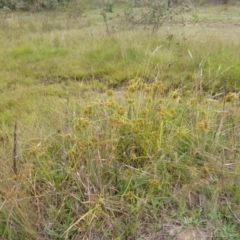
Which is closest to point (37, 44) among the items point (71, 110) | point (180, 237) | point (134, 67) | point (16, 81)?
point (16, 81)

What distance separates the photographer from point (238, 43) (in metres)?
5.11

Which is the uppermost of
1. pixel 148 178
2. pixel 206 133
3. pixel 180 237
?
pixel 206 133

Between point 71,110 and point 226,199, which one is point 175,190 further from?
point 71,110

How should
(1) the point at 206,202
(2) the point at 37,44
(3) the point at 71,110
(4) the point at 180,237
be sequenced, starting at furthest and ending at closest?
(2) the point at 37,44
(3) the point at 71,110
(1) the point at 206,202
(4) the point at 180,237

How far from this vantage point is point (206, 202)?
1.90 m

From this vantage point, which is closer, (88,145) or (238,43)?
(88,145)

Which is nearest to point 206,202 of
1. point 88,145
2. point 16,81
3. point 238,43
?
point 88,145

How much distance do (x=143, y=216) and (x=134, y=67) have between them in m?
2.89

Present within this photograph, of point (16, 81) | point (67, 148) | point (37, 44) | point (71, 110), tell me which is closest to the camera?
point (67, 148)

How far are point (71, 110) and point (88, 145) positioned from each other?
2.59 ft

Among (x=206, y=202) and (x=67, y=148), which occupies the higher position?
(x=67, y=148)

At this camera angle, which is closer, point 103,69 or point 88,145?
point 88,145

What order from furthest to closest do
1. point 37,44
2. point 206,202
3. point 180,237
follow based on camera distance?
point 37,44 < point 206,202 < point 180,237

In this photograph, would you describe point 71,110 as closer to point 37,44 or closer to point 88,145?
point 88,145
